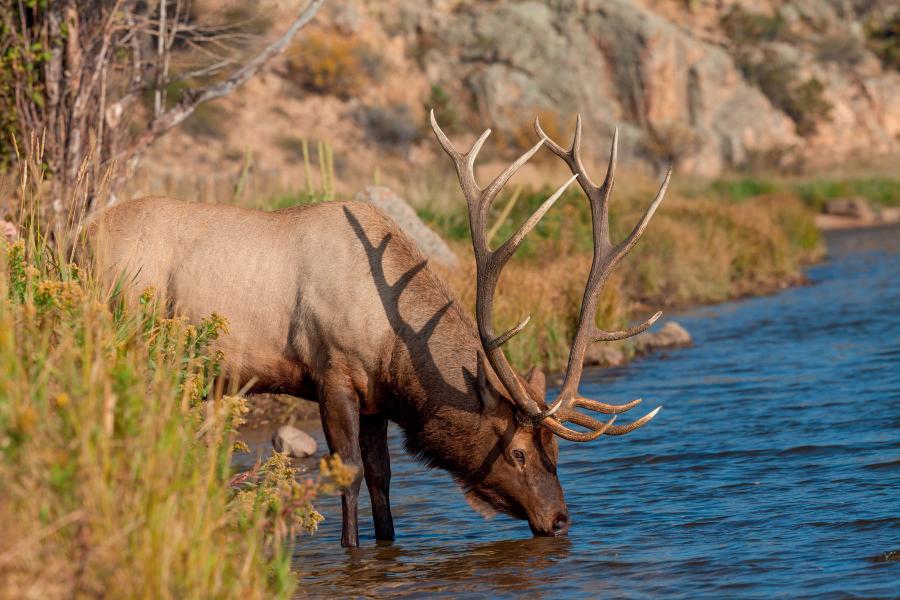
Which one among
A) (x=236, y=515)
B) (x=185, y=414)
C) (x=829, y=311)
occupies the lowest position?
(x=829, y=311)

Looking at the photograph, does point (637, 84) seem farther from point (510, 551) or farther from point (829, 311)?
point (510, 551)

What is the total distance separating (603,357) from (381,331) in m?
6.88

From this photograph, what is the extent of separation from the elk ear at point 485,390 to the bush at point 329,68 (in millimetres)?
33812

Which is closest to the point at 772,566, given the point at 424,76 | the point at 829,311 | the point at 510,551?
the point at 510,551

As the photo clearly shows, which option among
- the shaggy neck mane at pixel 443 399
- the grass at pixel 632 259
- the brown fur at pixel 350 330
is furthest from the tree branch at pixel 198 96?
the shaggy neck mane at pixel 443 399

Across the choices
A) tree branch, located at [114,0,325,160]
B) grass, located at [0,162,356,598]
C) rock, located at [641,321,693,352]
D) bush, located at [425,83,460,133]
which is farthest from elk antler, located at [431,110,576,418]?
bush, located at [425,83,460,133]

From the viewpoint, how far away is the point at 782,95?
52.5 m

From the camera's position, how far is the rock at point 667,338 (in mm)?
14539

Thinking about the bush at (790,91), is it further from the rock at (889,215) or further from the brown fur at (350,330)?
the brown fur at (350,330)

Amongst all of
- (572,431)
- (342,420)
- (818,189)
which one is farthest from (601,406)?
(818,189)

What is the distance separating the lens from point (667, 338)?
1470 centimetres

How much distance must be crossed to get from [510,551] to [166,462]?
3.32 metres

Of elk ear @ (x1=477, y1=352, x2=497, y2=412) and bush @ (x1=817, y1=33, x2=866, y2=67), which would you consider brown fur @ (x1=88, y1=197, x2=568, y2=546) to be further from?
bush @ (x1=817, y1=33, x2=866, y2=67)

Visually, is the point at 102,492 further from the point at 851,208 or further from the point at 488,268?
the point at 851,208
